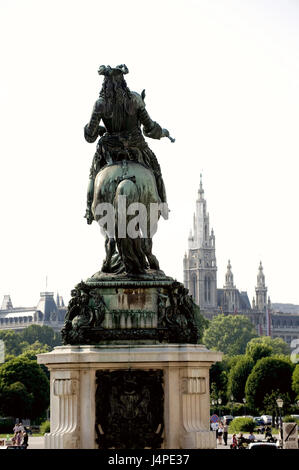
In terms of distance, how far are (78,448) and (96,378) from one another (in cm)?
121

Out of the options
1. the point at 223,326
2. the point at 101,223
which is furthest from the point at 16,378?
the point at 223,326

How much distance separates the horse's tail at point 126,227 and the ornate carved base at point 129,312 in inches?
13.5

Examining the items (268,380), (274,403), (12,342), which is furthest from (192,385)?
A: (12,342)

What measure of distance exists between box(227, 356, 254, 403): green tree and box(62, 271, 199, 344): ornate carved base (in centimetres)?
7196

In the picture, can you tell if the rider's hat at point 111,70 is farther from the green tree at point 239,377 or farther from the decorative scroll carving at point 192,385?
the green tree at point 239,377

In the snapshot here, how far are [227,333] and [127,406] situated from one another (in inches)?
6915

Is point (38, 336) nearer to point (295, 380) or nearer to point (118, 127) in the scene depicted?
point (295, 380)

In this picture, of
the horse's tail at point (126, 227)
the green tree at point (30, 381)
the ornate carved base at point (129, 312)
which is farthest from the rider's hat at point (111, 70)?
the green tree at point (30, 381)

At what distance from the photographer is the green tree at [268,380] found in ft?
260

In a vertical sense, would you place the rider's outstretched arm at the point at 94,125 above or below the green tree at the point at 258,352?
below

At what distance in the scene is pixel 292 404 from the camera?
81.0m

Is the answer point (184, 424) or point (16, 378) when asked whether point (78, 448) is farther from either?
point (16, 378)

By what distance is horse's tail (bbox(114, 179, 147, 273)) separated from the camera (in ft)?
63.0

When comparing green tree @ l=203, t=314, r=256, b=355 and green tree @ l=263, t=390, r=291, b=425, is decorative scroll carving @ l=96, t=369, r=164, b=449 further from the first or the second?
green tree @ l=203, t=314, r=256, b=355
